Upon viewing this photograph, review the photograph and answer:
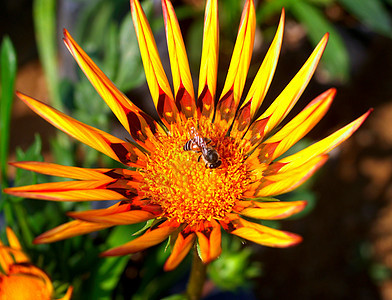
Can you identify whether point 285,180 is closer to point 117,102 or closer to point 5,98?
point 117,102

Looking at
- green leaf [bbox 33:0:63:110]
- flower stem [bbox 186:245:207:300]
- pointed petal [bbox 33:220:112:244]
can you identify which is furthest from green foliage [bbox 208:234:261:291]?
green leaf [bbox 33:0:63:110]

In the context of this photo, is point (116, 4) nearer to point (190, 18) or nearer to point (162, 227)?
point (190, 18)

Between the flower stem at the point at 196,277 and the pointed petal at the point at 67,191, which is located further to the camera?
the flower stem at the point at 196,277

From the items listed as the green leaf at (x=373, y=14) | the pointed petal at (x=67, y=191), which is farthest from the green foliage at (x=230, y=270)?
the green leaf at (x=373, y=14)

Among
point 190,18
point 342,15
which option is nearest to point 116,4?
point 190,18

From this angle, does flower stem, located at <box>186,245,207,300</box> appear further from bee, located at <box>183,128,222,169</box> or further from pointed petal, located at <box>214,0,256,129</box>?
pointed petal, located at <box>214,0,256,129</box>

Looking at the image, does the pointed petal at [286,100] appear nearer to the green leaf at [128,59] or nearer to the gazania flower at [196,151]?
the gazania flower at [196,151]
